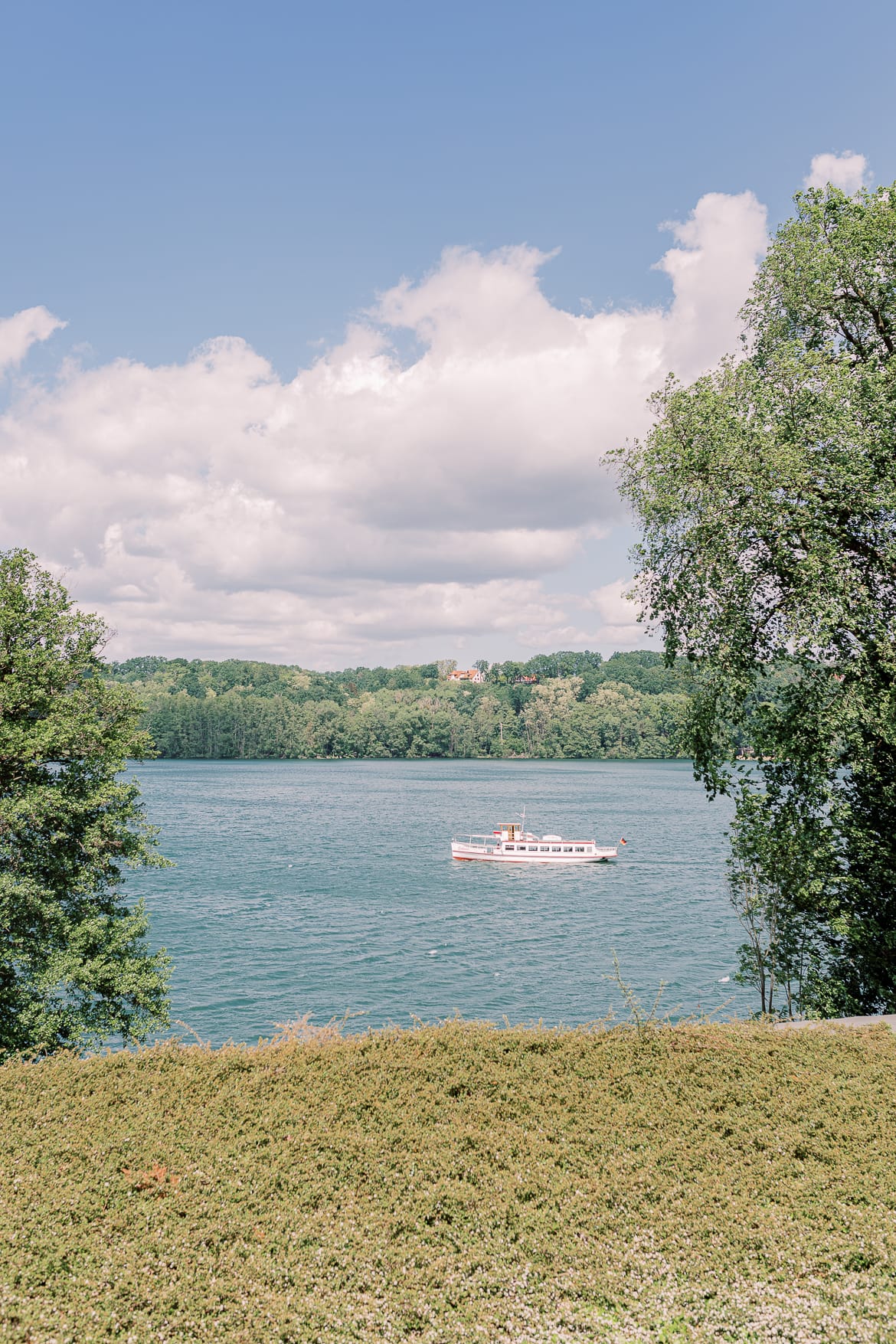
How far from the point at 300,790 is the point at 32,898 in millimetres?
83837

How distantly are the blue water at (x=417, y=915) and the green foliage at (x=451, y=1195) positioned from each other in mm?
16789

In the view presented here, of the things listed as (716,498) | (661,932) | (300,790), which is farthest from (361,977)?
(300,790)

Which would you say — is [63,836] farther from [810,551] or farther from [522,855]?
[522,855]

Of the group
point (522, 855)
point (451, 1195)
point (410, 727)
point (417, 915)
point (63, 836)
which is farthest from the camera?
point (410, 727)

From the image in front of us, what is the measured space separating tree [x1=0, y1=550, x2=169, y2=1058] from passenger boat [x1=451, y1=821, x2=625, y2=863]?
127 feet

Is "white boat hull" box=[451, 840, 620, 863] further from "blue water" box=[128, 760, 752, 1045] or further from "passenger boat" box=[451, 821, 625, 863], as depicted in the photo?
"blue water" box=[128, 760, 752, 1045]

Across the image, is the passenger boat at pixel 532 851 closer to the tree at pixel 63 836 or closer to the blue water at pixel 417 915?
the blue water at pixel 417 915

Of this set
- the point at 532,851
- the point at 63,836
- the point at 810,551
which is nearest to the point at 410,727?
the point at 532,851

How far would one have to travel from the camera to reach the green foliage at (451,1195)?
5.56 metres

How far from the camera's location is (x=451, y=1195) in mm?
6680

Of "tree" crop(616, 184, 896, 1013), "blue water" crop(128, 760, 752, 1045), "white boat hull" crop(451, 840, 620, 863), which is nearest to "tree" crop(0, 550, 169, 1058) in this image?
"blue water" crop(128, 760, 752, 1045)

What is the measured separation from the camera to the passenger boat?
55.9 metres

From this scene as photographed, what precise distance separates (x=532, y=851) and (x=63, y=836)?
43.7 m

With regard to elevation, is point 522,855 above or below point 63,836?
below
